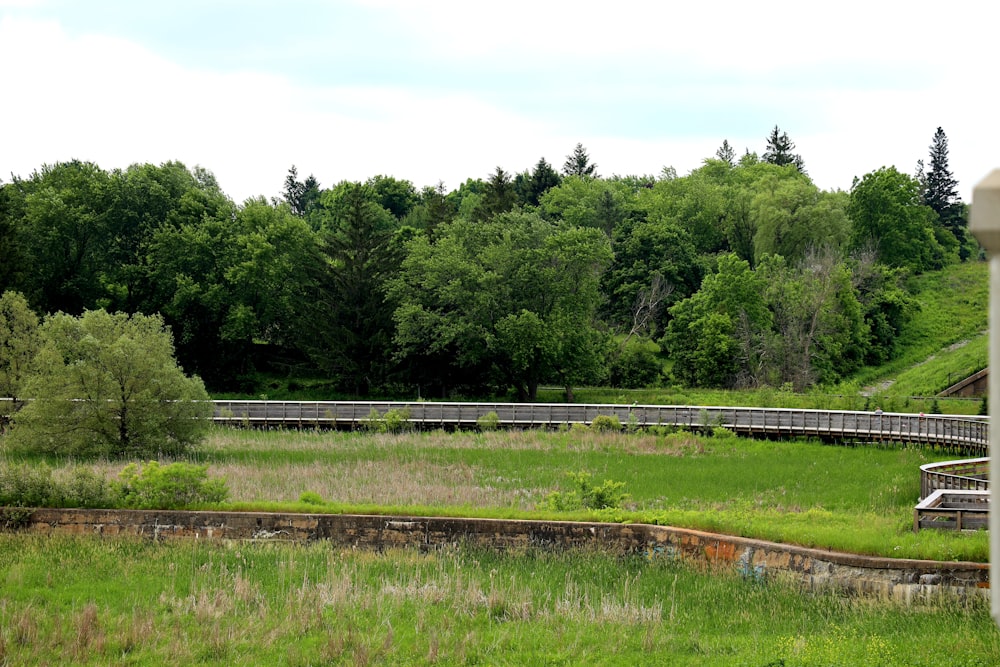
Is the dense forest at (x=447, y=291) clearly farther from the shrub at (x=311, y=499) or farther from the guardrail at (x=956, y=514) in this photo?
the guardrail at (x=956, y=514)

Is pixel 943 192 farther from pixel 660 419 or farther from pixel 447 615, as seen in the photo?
pixel 447 615

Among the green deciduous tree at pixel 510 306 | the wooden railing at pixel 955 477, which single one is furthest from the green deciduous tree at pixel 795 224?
the wooden railing at pixel 955 477

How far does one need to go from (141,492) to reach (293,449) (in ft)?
58.3

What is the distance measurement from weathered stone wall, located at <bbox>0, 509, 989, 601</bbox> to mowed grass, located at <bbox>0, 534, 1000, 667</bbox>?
1.23 ft

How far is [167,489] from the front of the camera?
28391 millimetres

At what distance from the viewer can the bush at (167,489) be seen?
28188 mm

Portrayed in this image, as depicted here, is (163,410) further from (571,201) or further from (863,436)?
(571,201)

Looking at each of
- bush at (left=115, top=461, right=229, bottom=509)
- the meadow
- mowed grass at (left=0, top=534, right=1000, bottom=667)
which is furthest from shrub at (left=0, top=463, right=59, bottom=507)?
mowed grass at (left=0, top=534, right=1000, bottom=667)

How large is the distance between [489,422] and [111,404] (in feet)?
54.8

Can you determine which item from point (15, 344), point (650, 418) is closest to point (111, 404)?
point (15, 344)

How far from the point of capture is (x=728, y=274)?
70.1 metres

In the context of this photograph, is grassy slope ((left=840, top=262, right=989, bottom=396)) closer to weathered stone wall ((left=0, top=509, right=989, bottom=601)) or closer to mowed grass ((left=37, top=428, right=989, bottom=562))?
mowed grass ((left=37, top=428, right=989, bottom=562))

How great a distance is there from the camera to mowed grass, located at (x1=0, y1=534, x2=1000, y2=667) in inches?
708

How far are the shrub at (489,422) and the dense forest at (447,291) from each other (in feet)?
33.0
